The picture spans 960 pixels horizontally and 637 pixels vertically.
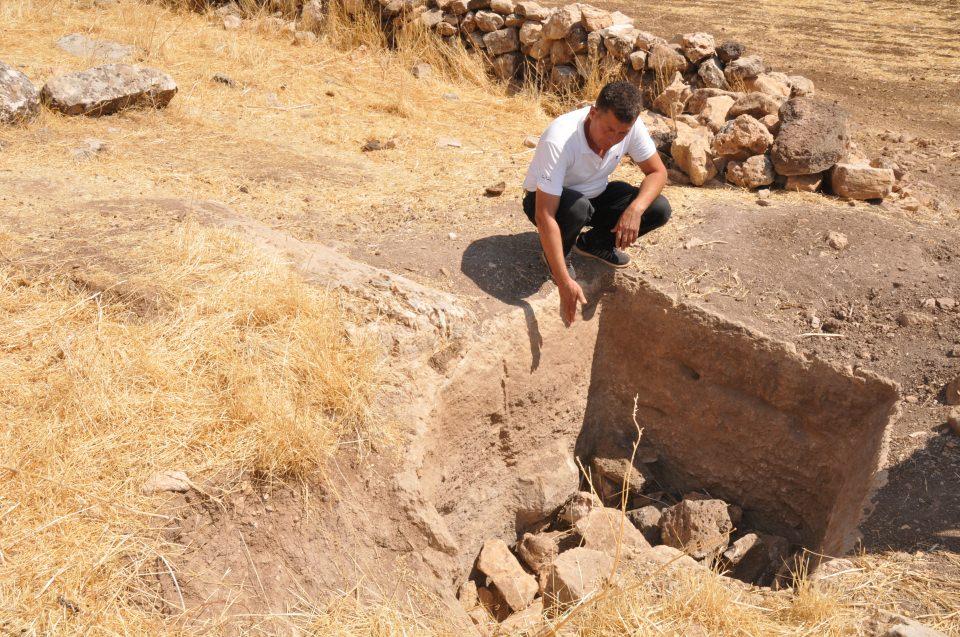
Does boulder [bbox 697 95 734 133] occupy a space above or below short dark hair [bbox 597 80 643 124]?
below

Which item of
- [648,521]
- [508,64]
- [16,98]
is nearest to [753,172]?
[648,521]

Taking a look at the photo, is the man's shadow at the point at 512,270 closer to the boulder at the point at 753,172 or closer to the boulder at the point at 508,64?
the boulder at the point at 753,172

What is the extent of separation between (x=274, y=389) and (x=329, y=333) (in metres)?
0.36

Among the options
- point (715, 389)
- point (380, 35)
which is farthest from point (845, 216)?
point (380, 35)

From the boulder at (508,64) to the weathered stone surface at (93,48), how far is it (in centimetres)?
343

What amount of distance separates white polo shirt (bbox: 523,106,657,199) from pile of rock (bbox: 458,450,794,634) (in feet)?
4.47

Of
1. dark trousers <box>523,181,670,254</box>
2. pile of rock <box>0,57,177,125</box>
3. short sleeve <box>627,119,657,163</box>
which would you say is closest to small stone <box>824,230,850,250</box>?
dark trousers <box>523,181,670,254</box>

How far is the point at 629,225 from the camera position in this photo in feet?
12.5

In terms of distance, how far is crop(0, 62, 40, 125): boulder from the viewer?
17.9ft

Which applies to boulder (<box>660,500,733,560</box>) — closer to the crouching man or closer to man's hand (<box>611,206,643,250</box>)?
the crouching man

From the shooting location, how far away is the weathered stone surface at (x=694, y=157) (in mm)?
5312

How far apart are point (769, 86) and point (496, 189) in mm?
2628

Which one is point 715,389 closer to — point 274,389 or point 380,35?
point 274,389

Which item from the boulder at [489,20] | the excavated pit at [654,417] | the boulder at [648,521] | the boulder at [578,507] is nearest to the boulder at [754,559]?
the excavated pit at [654,417]
